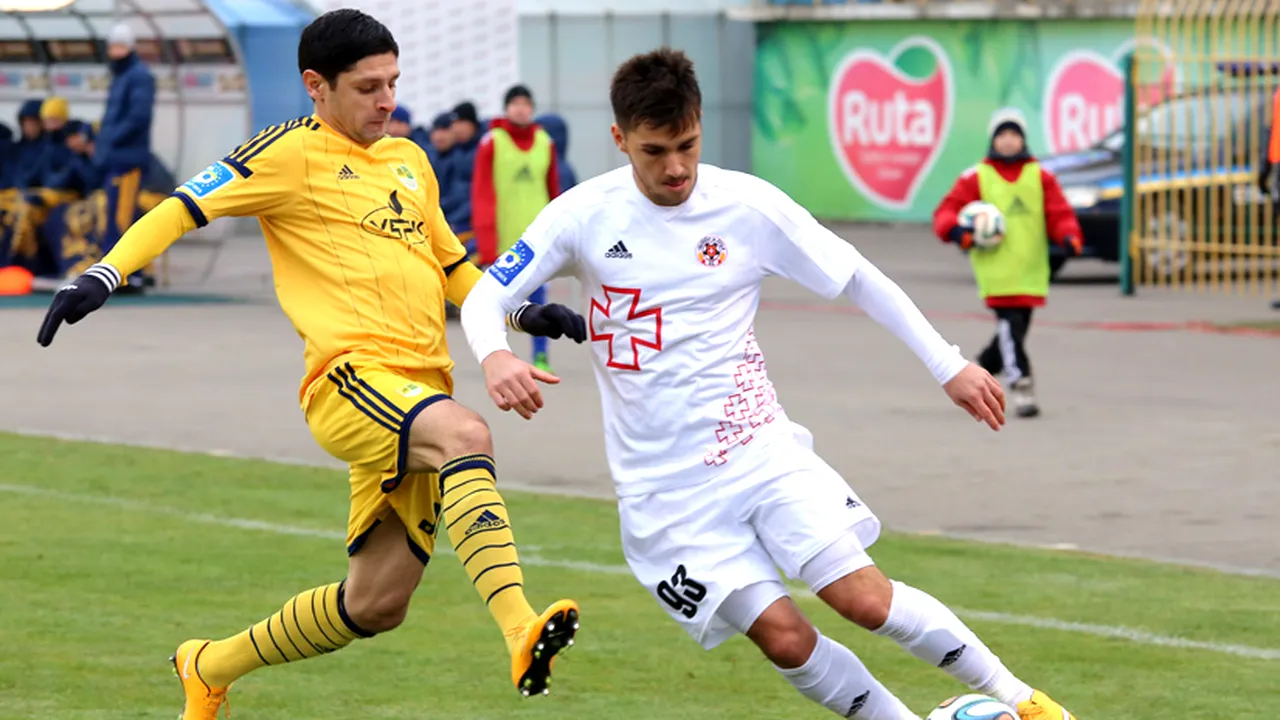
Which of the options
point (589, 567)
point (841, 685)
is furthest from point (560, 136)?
point (841, 685)

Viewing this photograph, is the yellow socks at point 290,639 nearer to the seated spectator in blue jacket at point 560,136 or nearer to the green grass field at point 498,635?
the green grass field at point 498,635

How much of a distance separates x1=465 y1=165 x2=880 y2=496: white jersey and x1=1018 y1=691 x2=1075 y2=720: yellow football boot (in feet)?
2.82

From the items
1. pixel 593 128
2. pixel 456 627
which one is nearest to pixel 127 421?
pixel 456 627

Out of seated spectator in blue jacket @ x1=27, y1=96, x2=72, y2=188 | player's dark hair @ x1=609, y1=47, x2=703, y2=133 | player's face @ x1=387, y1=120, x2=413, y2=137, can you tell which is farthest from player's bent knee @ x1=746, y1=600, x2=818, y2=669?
seated spectator in blue jacket @ x1=27, y1=96, x2=72, y2=188

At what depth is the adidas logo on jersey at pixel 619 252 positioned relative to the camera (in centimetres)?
539

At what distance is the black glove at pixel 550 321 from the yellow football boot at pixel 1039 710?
136 cm

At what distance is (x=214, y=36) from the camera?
920 inches

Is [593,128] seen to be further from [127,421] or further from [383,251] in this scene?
[383,251]

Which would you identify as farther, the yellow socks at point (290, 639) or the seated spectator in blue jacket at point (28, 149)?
the seated spectator in blue jacket at point (28, 149)

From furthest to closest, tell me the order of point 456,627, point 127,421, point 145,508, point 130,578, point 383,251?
point 127,421
point 145,508
point 130,578
point 456,627
point 383,251

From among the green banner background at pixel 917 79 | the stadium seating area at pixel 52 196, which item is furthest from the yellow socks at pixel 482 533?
the green banner background at pixel 917 79

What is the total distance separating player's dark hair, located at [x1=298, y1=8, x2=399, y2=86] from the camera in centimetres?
580

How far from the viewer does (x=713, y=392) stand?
5301mm

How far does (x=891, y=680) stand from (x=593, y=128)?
2664cm
